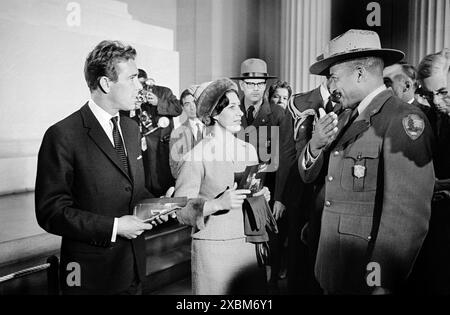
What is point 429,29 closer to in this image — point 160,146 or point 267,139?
point 267,139

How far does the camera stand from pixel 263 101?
2145 millimetres

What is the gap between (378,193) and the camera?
69.9 inches

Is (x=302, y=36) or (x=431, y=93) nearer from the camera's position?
(x=431, y=93)

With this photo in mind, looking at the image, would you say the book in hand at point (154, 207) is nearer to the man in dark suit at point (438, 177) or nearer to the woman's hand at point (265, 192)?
the woman's hand at point (265, 192)

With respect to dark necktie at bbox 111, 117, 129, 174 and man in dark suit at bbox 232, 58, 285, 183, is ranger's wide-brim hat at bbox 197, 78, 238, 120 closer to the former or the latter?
man in dark suit at bbox 232, 58, 285, 183

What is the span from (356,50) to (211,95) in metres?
0.66

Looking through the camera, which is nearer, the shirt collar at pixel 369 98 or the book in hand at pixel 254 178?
the shirt collar at pixel 369 98

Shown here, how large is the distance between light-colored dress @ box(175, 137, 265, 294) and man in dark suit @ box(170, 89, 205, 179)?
5cm

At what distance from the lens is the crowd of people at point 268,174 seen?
1.69 m

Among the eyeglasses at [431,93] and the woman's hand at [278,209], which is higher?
the eyeglasses at [431,93]

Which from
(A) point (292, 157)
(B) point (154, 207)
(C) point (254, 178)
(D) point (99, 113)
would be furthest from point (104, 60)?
(A) point (292, 157)

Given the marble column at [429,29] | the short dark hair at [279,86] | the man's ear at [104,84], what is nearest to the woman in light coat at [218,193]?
the short dark hair at [279,86]
